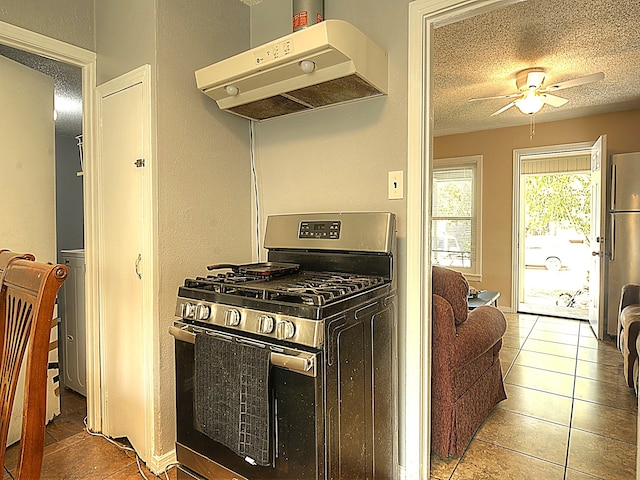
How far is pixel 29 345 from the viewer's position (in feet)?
2.66

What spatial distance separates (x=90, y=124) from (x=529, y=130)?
494 centimetres

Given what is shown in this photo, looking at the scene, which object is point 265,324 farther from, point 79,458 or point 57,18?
point 57,18

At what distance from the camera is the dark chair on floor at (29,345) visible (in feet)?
2.60

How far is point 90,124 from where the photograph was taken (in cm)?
219

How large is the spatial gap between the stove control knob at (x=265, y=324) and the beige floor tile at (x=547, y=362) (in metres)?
2.84

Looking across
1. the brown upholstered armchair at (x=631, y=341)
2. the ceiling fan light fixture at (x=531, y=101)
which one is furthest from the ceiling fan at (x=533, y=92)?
the brown upholstered armchair at (x=631, y=341)

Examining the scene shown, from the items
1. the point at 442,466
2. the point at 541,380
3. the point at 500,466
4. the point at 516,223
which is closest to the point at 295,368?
the point at 442,466

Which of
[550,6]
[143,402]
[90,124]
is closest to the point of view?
[143,402]

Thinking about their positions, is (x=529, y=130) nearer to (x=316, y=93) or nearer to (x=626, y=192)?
(x=626, y=192)

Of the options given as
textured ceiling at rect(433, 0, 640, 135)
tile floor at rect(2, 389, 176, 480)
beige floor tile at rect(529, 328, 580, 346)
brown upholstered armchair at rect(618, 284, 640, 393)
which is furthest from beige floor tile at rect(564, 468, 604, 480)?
textured ceiling at rect(433, 0, 640, 135)

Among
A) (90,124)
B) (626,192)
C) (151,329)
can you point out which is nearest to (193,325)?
(151,329)

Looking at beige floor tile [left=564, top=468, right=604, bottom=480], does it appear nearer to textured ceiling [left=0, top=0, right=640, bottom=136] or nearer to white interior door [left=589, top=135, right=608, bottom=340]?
textured ceiling [left=0, top=0, right=640, bottom=136]

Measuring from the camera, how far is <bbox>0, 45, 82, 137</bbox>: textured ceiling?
2.56 m

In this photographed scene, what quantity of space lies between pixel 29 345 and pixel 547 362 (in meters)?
3.71
